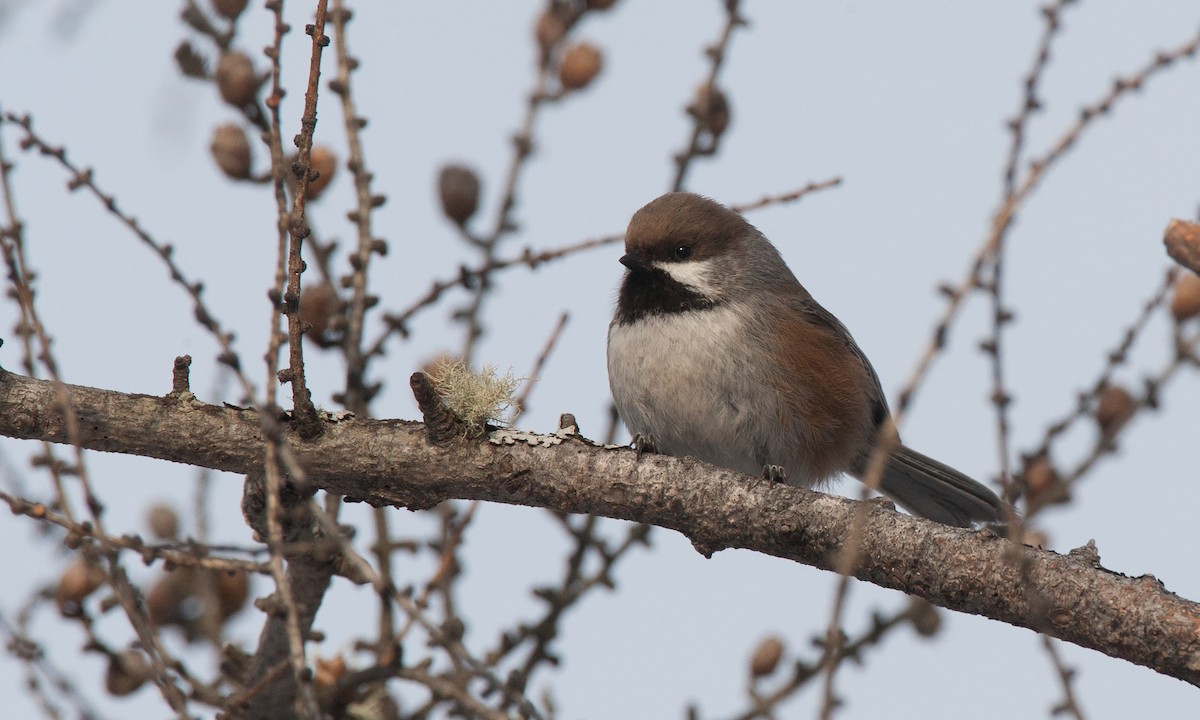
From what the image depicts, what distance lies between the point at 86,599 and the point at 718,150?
2.69m

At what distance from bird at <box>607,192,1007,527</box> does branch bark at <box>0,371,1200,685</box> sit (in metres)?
0.72

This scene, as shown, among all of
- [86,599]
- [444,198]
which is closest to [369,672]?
[86,599]

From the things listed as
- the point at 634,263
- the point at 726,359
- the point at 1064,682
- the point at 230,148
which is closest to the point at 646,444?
the point at 726,359

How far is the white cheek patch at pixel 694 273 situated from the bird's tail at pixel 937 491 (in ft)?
4.40

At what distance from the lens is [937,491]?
5.80 metres

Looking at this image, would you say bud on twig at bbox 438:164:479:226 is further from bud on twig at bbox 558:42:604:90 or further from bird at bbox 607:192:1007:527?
bird at bbox 607:192:1007:527

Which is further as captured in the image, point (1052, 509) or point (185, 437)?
point (1052, 509)

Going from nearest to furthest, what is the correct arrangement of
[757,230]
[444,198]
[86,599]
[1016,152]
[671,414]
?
[1016,152]
[86,599]
[444,198]
[671,414]
[757,230]

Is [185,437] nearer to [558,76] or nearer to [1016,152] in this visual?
[558,76]

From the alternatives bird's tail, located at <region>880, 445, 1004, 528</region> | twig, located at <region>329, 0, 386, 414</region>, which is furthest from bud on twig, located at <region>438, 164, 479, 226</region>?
bird's tail, located at <region>880, 445, 1004, 528</region>

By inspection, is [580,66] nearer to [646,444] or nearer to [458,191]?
[458,191]

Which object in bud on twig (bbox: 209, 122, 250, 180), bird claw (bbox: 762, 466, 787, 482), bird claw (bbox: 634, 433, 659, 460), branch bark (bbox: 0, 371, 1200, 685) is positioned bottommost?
branch bark (bbox: 0, 371, 1200, 685)

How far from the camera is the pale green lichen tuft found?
386cm

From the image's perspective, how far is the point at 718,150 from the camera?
181 inches
